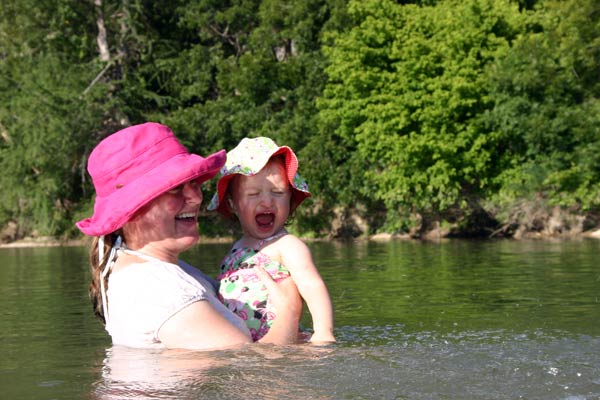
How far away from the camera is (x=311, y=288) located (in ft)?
17.4

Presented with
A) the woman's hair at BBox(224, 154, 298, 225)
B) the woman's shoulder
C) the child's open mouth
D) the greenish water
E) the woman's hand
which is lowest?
the greenish water

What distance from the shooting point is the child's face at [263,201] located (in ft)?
18.5

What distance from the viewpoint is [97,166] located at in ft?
15.0

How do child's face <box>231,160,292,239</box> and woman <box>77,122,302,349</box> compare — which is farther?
child's face <box>231,160,292,239</box>

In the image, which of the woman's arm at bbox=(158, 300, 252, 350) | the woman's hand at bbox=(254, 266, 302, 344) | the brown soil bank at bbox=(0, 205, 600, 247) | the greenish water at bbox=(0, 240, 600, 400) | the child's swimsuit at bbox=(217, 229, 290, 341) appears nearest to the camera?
the woman's arm at bbox=(158, 300, 252, 350)

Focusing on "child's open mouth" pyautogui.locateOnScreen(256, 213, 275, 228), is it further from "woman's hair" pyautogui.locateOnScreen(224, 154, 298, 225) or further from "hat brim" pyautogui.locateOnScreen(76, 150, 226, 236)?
"hat brim" pyautogui.locateOnScreen(76, 150, 226, 236)

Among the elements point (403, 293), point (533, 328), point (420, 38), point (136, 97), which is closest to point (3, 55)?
point (136, 97)

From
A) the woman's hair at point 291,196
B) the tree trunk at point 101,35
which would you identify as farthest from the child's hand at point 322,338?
the tree trunk at point 101,35

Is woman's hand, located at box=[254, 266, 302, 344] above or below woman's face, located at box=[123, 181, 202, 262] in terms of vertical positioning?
below

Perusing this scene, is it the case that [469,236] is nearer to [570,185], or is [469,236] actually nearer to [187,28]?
[570,185]

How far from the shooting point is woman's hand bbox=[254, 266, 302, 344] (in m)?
5.16

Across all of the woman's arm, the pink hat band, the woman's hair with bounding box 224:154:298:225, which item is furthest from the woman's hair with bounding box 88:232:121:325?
the woman's hair with bounding box 224:154:298:225

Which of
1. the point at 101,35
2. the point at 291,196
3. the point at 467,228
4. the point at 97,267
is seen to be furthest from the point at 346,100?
the point at 97,267

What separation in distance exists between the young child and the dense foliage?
1090 inches
